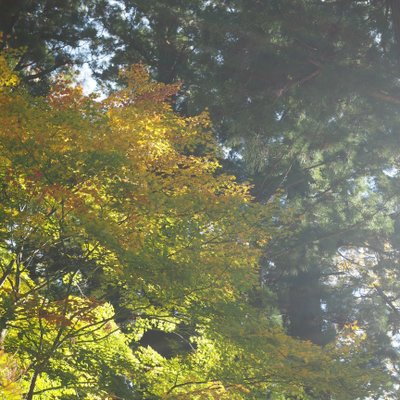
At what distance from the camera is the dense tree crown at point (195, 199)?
14.6 feet

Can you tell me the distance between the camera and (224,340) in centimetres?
467

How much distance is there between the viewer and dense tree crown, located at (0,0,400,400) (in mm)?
4449

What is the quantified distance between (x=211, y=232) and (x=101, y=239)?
1.36 meters

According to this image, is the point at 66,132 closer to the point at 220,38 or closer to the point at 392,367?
the point at 220,38

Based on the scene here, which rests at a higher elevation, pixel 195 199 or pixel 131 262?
pixel 195 199

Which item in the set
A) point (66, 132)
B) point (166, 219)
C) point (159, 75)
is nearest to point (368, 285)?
point (159, 75)

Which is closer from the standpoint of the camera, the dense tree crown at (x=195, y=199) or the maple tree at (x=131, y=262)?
the maple tree at (x=131, y=262)

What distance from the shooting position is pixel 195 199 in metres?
4.83

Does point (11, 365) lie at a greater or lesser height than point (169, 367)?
lesser

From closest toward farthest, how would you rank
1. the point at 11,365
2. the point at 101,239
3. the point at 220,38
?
1. the point at 11,365
2. the point at 101,239
3. the point at 220,38

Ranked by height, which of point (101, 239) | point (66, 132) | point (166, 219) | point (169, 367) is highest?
point (66, 132)

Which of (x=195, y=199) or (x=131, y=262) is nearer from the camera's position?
(x=131, y=262)

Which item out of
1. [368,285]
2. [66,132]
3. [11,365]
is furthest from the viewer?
[368,285]

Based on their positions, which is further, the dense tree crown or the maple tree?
the dense tree crown
